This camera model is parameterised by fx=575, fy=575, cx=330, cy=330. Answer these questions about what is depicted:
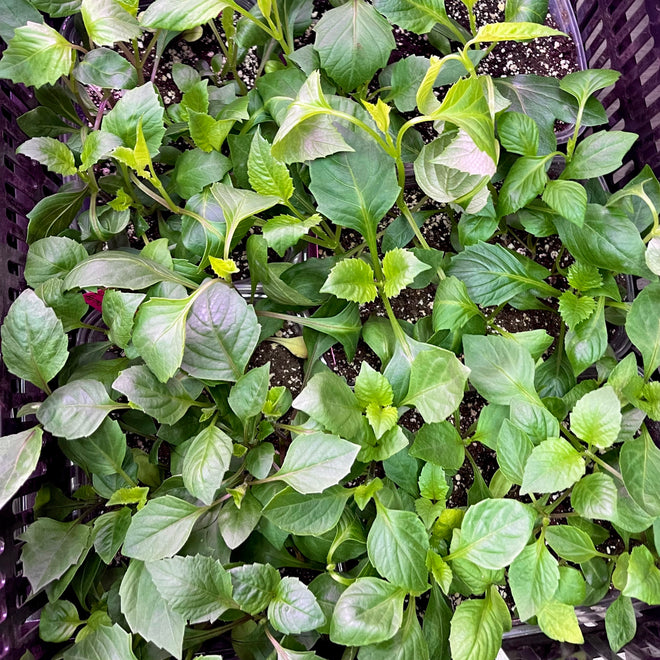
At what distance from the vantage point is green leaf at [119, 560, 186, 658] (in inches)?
20.7

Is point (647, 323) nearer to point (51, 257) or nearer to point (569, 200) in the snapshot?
point (569, 200)

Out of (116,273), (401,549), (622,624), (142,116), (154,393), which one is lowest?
(622,624)

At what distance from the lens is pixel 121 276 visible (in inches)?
21.2

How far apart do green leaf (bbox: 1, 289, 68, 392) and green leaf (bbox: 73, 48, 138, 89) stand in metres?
0.25

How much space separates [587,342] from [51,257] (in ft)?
1.93

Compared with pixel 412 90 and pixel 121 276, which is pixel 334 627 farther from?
pixel 412 90

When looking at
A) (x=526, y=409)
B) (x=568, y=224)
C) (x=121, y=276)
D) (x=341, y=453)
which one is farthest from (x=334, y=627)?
(x=568, y=224)

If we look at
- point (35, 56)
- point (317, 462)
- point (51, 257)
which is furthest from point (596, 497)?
point (35, 56)

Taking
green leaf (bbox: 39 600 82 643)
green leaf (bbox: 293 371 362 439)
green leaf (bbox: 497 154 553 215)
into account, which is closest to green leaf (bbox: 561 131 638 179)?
green leaf (bbox: 497 154 553 215)

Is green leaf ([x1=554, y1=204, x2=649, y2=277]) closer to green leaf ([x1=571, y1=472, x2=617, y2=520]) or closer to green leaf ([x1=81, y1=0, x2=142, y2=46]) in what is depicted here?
green leaf ([x1=571, y1=472, x2=617, y2=520])

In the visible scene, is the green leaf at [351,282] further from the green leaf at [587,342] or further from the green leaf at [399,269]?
the green leaf at [587,342]

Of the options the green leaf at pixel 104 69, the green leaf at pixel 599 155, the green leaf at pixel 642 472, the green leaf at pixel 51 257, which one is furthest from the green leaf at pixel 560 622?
the green leaf at pixel 104 69

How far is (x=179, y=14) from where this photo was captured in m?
0.56

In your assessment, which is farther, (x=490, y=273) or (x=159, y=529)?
(x=490, y=273)
